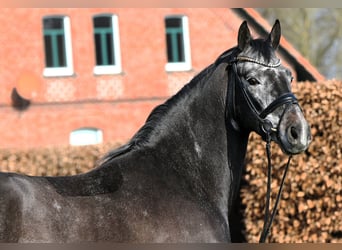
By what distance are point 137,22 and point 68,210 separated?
1047 inches

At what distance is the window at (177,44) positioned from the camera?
32.2m

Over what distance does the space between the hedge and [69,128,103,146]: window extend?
21247 millimetres

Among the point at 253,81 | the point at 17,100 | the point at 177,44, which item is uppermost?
the point at 177,44

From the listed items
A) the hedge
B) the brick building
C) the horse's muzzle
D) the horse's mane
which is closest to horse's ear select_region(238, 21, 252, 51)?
the horse's mane

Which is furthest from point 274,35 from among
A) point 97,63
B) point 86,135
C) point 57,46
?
point 97,63

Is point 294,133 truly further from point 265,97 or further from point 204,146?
point 204,146

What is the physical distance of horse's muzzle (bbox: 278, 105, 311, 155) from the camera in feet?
19.0

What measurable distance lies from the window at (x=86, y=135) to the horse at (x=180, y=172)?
25421 mm

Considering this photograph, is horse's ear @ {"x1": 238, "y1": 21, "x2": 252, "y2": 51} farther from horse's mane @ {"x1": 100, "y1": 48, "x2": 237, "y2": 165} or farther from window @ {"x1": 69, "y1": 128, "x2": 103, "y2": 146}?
window @ {"x1": 69, "y1": 128, "x2": 103, "y2": 146}

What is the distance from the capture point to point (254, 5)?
6.18 m

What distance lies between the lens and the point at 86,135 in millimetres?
31625

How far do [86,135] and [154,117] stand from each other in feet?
84.5

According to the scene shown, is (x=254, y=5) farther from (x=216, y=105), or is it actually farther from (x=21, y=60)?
(x=21, y=60)

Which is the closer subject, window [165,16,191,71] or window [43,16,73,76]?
window [43,16,73,76]
